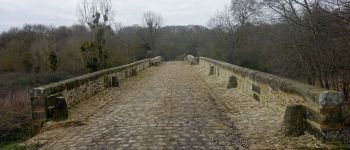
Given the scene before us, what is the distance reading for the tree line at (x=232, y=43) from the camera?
10.5m

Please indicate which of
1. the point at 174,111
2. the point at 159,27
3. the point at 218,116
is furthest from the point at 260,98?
the point at 159,27

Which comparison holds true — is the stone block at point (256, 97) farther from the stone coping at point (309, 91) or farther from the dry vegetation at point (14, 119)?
the dry vegetation at point (14, 119)

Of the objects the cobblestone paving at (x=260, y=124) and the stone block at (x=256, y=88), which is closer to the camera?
the cobblestone paving at (x=260, y=124)

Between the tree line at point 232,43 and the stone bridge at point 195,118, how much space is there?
258 cm

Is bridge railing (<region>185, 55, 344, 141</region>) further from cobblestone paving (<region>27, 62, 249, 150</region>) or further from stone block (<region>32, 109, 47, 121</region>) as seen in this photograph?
stone block (<region>32, 109, 47, 121</region>)

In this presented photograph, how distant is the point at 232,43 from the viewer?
42.3 m

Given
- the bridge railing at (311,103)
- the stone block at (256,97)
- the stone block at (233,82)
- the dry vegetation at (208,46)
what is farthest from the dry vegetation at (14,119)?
the bridge railing at (311,103)

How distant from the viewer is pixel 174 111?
8.30 meters

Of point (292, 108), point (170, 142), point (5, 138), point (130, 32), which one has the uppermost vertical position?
point (130, 32)

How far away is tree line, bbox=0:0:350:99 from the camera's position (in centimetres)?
1048

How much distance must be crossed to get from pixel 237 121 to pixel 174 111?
171 centimetres

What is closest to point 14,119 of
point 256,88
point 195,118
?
point 195,118

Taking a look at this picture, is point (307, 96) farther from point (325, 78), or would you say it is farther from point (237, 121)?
point (325, 78)

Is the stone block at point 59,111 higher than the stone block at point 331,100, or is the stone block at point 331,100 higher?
the stone block at point 331,100
